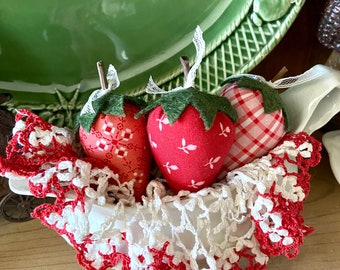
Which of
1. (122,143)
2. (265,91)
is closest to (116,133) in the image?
(122,143)

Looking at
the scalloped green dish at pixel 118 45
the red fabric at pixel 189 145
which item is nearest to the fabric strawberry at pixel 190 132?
the red fabric at pixel 189 145

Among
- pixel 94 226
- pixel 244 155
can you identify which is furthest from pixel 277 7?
pixel 94 226

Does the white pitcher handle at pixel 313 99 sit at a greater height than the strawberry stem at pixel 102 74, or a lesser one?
lesser

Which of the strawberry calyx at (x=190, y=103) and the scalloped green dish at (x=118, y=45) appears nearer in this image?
the strawberry calyx at (x=190, y=103)

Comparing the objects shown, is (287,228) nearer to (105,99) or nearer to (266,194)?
(266,194)

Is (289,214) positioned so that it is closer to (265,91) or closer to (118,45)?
(265,91)

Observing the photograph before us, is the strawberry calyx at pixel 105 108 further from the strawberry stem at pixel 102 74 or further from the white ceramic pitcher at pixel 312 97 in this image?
the white ceramic pitcher at pixel 312 97

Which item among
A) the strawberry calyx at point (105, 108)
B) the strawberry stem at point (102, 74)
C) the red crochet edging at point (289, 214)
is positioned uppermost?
the strawberry stem at point (102, 74)
